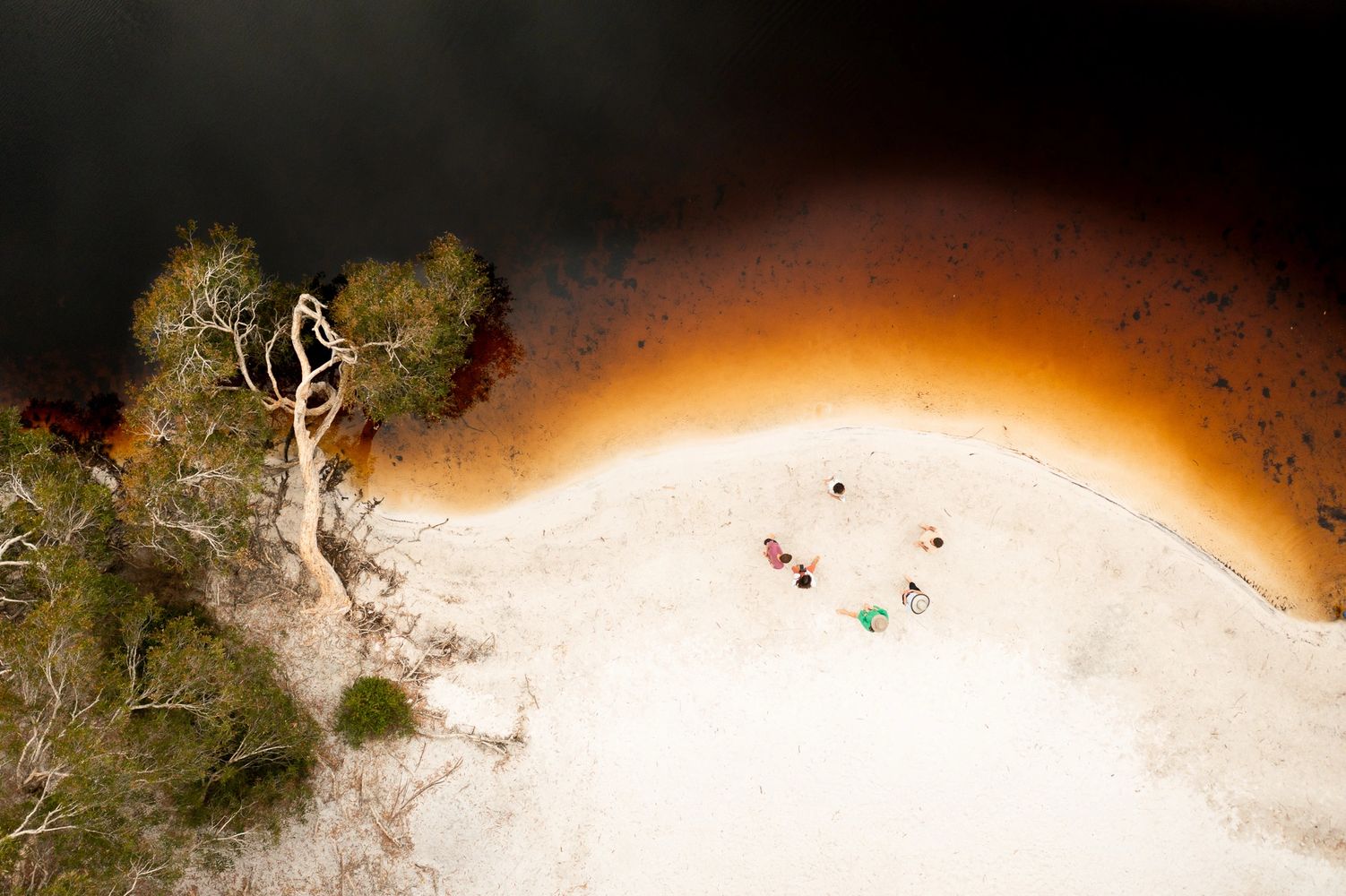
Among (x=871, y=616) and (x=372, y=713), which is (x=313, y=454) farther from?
(x=871, y=616)

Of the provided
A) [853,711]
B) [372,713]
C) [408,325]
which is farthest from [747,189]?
[372,713]

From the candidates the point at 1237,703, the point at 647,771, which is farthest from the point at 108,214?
the point at 1237,703

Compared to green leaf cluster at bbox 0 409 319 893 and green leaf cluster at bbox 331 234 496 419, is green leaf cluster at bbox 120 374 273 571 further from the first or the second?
green leaf cluster at bbox 331 234 496 419

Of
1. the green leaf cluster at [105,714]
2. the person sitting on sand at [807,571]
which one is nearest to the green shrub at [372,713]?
the green leaf cluster at [105,714]

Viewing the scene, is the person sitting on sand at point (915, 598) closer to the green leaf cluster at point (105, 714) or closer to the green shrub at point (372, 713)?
the green shrub at point (372, 713)

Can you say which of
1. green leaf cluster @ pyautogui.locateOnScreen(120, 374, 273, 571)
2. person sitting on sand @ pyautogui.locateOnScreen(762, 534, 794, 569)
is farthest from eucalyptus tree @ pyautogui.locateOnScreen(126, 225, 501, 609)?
person sitting on sand @ pyautogui.locateOnScreen(762, 534, 794, 569)

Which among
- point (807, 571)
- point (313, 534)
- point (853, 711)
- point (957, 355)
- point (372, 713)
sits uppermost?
point (957, 355)
